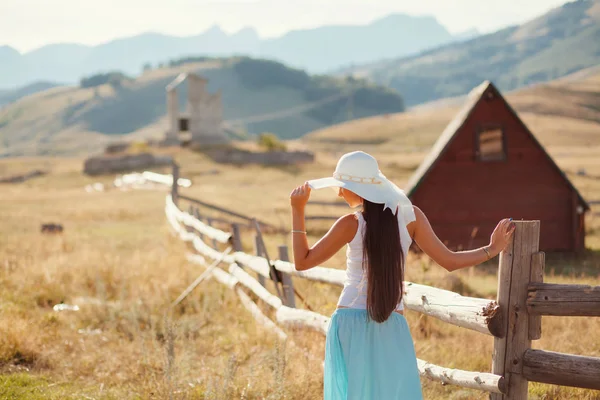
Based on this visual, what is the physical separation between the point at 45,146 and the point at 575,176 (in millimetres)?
140088

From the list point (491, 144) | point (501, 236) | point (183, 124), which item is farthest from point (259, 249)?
point (183, 124)

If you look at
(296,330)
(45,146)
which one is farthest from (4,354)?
(45,146)

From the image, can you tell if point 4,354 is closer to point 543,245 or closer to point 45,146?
point 543,245

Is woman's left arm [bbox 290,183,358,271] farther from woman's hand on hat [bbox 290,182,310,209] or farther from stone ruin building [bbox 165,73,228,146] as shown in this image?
stone ruin building [bbox 165,73,228,146]

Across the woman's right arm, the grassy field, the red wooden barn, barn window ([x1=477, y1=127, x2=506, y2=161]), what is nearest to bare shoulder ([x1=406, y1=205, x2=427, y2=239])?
the woman's right arm

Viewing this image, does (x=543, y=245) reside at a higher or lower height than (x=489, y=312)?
lower

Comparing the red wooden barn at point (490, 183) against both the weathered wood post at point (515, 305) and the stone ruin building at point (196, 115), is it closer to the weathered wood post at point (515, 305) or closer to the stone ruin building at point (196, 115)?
the weathered wood post at point (515, 305)

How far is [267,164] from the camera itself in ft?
131

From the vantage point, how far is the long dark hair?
3318 mm

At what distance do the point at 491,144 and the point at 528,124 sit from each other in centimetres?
6109

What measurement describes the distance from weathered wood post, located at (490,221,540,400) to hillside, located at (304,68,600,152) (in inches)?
2251

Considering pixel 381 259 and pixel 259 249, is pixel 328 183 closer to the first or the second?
pixel 381 259

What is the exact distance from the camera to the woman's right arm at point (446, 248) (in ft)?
11.5

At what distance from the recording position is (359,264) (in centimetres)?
345
